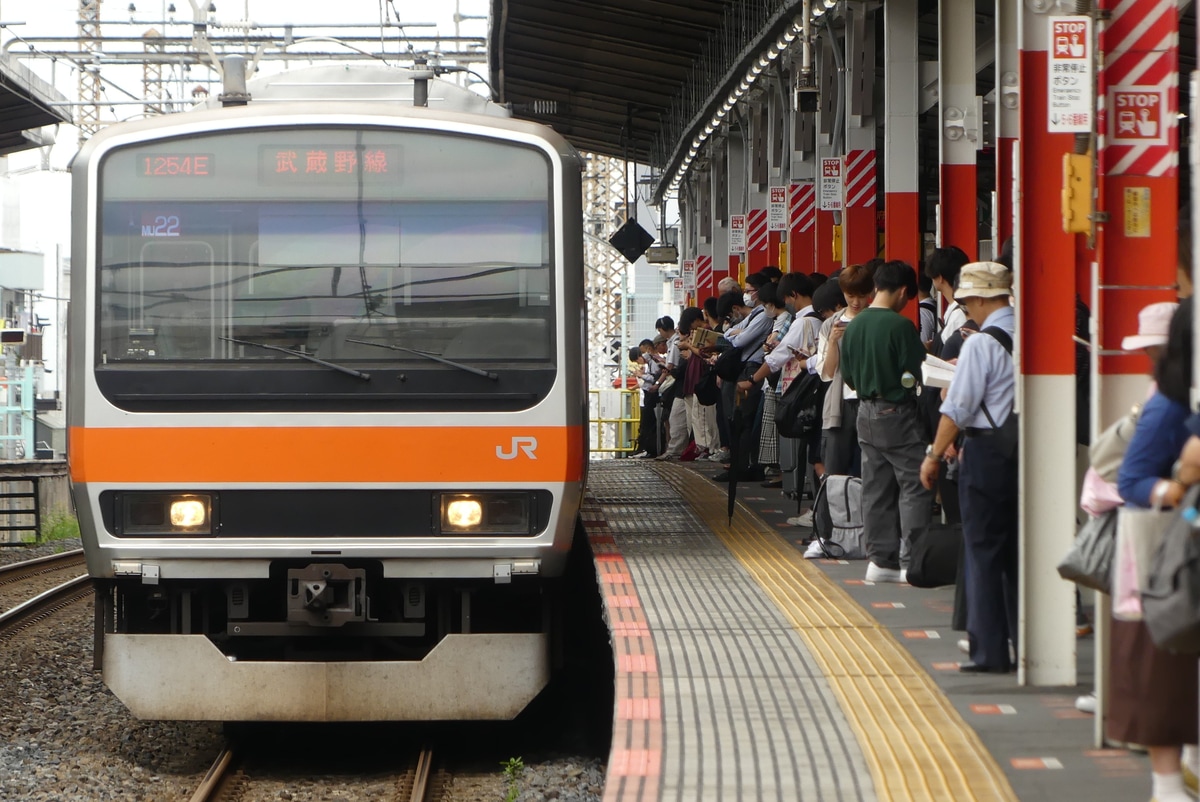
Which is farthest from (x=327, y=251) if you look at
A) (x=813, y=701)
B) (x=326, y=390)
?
(x=813, y=701)

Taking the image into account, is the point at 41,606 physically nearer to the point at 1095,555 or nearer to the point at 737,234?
the point at 1095,555

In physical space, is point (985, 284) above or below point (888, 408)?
above

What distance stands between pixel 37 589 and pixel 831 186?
7683mm

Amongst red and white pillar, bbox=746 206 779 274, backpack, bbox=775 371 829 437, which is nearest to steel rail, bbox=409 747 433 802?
backpack, bbox=775 371 829 437

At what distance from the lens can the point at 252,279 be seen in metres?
6.80

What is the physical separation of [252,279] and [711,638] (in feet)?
7.75

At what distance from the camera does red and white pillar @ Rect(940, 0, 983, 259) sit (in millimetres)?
11453

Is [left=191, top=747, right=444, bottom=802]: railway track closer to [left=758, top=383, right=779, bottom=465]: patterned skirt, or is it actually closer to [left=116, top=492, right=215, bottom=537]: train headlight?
[left=116, top=492, right=215, bottom=537]: train headlight

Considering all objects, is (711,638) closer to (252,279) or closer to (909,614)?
(909,614)

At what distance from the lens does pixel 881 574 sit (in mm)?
8023

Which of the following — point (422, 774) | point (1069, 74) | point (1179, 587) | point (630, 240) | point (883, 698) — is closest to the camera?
point (1179, 587)

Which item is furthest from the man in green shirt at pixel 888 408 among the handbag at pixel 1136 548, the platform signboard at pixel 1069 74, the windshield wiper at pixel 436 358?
the handbag at pixel 1136 548

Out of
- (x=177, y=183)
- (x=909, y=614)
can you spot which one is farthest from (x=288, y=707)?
(x=909, y=614)

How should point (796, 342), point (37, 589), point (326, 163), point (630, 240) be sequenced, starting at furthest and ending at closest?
1. point (630, 240)
2. point (37, 589)
3. point (796, 342)
4. point (326, 163)
